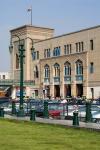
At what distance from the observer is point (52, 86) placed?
10231 cm

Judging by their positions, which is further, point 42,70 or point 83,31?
point 42,70

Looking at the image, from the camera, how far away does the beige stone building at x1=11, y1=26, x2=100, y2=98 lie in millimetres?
88562

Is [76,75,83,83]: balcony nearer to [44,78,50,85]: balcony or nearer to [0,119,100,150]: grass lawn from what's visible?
[44,78,50,85]: balcony

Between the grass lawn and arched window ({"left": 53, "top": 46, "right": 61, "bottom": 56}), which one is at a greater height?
arched window ({"left": 53, "top": 46, "right": 61, "bottom": 56})

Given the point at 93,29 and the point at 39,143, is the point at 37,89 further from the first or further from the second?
the point at 39,143

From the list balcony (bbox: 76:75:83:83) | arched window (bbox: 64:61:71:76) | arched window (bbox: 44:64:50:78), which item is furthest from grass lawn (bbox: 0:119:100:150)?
arched window (bbox: 44:64:50:78)

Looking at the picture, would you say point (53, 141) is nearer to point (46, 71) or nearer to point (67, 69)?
point (67, 69)

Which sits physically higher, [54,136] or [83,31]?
[83,31]

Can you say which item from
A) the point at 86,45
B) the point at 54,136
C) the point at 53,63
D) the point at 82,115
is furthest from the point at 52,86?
the point at 54,136

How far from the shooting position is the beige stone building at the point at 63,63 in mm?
88562

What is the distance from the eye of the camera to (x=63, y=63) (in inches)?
3866

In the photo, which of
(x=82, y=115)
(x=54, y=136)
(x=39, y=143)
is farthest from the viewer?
(x=82, y=115)

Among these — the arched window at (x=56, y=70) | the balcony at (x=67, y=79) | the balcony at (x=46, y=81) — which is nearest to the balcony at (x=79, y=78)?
the balcony at (x=67, y=79)

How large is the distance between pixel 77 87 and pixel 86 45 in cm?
908
